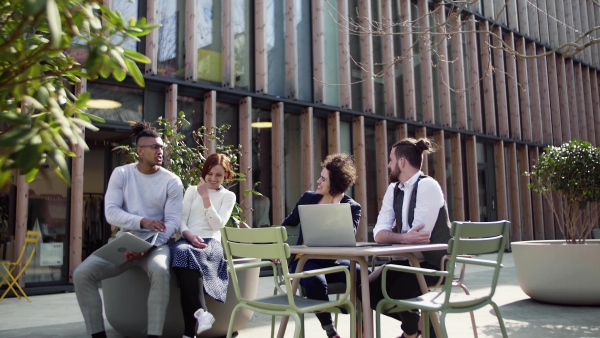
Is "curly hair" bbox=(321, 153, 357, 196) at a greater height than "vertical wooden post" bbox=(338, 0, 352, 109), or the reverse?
"vertical wooden post" bbox=(338, 0, 352, 109)

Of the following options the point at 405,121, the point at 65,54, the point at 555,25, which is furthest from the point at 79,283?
the point at 555,25

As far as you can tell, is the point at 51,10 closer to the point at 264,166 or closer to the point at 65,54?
the point at 65,54

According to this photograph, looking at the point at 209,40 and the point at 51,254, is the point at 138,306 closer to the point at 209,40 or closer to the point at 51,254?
the point at 51,254

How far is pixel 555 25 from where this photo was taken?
61.2ft

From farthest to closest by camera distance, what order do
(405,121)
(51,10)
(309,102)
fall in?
(405,121) < (309,102) < (51,10)

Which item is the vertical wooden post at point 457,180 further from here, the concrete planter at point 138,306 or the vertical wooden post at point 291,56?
the concrete planter at point 138,306

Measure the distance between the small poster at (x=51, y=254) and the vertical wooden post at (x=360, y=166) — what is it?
585cm

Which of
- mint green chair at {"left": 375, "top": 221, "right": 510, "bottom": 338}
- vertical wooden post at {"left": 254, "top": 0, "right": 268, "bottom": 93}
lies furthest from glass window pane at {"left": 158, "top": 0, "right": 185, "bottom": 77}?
mint green chair at {"left": 375, "top": 221, "right": 510, "bottom": 338}

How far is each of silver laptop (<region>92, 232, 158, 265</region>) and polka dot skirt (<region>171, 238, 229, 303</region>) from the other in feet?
0.72

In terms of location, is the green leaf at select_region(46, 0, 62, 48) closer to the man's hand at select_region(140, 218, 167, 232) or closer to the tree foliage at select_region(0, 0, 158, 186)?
the tree foliage at select_region(0, 0, 158, 186)

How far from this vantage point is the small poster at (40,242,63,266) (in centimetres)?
790

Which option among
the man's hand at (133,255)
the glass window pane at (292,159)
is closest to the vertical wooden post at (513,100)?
the glass window pane at (292,159)

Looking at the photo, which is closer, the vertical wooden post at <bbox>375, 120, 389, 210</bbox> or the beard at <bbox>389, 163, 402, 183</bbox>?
the beard at <bbox>389, 163, 402, 183</bbox>

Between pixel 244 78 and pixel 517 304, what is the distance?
20.9 feet
